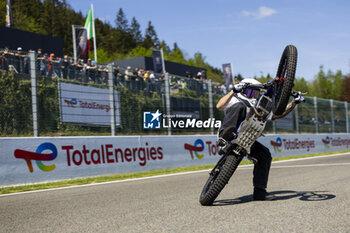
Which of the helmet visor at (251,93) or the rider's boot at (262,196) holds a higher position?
the helmet visor at (251,93)

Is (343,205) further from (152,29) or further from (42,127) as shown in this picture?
(152,29)

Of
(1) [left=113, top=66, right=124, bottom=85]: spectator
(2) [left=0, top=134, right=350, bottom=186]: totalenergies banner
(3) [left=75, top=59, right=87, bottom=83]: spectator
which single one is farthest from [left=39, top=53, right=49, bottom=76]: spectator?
(1) [left=113, top=66, right=124, bottom=85]: spectator

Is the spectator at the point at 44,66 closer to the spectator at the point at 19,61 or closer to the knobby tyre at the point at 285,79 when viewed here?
the spectator at the point at 19,61

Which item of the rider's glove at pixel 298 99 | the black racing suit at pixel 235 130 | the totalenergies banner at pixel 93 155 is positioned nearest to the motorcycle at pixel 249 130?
the black racing suit at pixel 235 130

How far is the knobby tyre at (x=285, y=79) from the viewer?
4.25 m

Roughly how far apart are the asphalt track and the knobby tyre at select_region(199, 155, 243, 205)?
0.11 m

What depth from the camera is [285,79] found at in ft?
14.0

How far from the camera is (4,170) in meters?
8.11

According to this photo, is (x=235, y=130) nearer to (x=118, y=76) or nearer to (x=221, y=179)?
(x=221, y=179)

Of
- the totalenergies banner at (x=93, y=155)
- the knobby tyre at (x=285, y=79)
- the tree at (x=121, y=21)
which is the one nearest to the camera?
the knobby tyre at (x=285, y=79)

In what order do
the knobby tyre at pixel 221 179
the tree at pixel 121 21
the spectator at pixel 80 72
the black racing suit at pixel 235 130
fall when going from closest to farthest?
1. the knobby tyre at pixel 221 179
2. the black racing suit at pixel 235 130
3. the spectator at pixel 80 72
4. the tree at pixel 121 21

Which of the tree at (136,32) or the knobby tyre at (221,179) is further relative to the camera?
the tree at (136,32)

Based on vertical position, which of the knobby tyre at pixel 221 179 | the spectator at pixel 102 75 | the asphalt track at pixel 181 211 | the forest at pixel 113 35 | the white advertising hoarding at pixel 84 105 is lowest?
the asphalt track at pixel 181 211

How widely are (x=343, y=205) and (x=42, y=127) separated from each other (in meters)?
7.43
